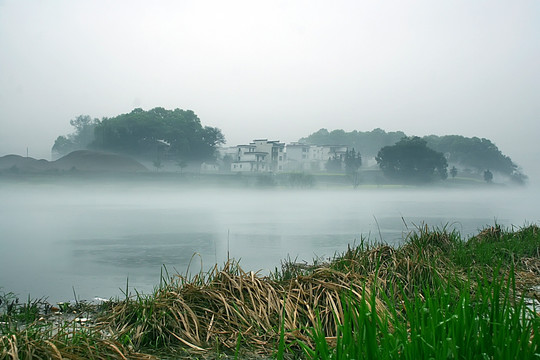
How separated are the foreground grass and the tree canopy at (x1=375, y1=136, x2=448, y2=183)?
64141 millimetres

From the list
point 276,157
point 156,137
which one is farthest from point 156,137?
point 276,157

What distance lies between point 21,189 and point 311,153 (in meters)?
49.2

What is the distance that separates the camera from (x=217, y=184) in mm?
92312

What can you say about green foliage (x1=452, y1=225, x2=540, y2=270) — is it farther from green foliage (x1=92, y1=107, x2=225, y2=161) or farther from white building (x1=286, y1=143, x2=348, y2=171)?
white building (x1=286, y1=143, x2=348, y2=171)

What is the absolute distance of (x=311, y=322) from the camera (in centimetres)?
310

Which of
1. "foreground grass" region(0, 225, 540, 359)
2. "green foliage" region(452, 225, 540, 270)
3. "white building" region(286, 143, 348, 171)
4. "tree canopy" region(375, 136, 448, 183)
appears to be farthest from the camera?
"white building" region(286, 143, 348, 171)

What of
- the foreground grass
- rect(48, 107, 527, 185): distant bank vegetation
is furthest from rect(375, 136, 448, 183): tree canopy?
the foreground grass

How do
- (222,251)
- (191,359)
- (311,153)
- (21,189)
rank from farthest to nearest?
(311,153) → (21,189) → (222,251) → (191,359)

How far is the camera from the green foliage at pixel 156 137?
72562 millimetres

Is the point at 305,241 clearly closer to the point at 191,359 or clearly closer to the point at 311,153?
the point at 191,359

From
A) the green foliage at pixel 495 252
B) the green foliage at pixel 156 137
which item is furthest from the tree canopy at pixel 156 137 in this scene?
the green foliage at pixel 495 252

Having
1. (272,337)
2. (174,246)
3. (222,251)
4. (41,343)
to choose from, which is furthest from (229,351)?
(174,246)

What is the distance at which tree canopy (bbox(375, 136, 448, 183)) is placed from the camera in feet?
219

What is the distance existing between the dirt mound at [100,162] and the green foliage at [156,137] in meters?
1.09
